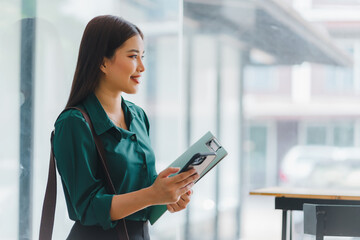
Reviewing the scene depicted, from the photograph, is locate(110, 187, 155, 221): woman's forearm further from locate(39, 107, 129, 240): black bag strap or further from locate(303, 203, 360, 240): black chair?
locate(303, 203, 360, 240): black chair

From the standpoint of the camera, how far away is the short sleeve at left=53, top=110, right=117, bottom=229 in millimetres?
1326

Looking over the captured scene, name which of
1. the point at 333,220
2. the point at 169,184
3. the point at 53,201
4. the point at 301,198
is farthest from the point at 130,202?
the point at 301,198

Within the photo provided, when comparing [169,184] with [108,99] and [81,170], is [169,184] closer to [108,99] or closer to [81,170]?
[81,170]

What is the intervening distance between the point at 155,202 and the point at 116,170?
0.48 ft

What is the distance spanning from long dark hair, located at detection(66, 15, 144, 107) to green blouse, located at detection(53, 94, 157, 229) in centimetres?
3

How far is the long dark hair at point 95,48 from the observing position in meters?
1.44

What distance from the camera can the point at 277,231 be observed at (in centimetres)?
409

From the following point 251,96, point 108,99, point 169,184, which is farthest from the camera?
point 251,96

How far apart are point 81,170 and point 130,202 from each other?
137 mm

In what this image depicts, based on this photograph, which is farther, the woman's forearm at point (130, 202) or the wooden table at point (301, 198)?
the wooden table at point (301, 198)

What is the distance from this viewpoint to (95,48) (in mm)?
1437

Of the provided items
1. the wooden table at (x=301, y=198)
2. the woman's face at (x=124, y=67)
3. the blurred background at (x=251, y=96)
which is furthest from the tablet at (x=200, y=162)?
the blurred background at (x=251, y=96)

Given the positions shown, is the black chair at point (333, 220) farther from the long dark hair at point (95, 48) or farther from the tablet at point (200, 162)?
the long dark hair at point (95, 48)

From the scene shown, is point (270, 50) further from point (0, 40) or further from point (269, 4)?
point (0, 40)
